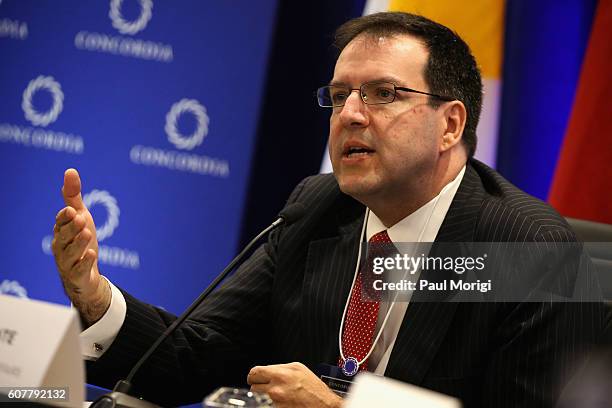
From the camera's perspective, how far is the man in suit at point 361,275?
2.06 metres

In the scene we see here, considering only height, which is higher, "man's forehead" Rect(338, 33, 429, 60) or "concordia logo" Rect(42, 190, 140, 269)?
"man's forehead" Rect(338, 33, 429, 60)

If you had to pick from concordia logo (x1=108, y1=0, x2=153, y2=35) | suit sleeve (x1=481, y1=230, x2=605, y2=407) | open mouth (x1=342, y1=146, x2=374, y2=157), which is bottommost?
suit sleeve (x1=481, y1=230, x2=605, y2=407)

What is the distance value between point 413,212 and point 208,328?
0.69m

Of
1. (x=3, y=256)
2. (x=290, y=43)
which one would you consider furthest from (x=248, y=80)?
(x=3, y=256)

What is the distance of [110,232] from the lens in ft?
13.8

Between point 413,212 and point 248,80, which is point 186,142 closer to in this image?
point 248,80

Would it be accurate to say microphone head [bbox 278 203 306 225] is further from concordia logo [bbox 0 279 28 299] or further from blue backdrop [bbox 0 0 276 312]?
concordia logo [bbox 0 279 28 299]

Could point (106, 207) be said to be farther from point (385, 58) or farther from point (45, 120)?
point (385, 58)

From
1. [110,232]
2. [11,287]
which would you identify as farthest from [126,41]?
[11,287]

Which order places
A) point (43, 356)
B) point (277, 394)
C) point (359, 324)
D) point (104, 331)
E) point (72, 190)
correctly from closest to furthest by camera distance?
1. point (43, 356)
2. point (277, 394)
3. point (72, 190)
4. point (104, 331)
5. point (359, 324)

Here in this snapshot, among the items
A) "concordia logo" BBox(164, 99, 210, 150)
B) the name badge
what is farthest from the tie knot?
"concordia logo" BBox(164, 99, 210, 150)

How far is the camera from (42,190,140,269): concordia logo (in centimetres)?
418

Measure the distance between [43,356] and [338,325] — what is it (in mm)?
1072

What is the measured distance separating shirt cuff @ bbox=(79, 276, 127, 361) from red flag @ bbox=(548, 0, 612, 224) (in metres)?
1.76
